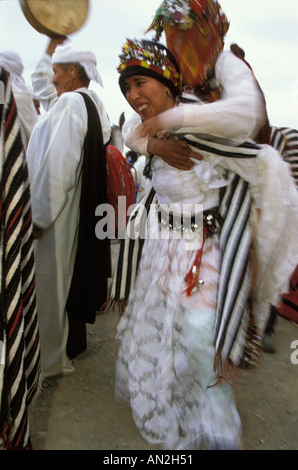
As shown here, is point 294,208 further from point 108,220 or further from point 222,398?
point 108,220

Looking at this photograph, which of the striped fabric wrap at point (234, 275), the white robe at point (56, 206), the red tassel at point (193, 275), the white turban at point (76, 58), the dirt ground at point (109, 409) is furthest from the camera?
the white turban at point (76, 58)

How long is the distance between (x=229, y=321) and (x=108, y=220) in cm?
136

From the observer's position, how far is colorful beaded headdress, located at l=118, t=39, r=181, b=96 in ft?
6.93

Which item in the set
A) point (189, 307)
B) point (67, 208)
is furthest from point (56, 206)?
point (189, 307)

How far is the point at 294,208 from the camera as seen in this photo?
78.9 inches

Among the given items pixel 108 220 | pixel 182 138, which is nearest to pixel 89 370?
pixel 108 220

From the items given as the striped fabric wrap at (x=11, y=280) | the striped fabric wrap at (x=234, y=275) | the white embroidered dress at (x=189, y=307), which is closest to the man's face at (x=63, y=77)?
the white embroidered dress at (x=189, y=307)

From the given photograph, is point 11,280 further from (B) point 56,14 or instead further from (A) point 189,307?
(B) point 56,14

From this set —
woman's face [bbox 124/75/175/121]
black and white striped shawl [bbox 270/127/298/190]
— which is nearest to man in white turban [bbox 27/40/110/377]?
woman's face [bbox 124/75/175/121]

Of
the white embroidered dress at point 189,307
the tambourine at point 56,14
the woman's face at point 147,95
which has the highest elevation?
the tambourine at point 56,14

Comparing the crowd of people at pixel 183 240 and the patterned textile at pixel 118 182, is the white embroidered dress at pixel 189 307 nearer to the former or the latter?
the crowd of people at pixel 183 240

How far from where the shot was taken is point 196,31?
1.95 meters

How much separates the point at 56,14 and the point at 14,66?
1052 millimetres

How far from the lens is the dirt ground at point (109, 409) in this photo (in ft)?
7.39
